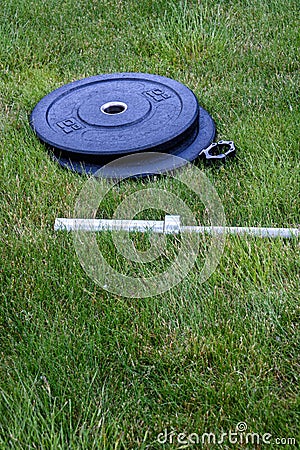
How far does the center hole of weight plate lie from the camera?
11.5 feet

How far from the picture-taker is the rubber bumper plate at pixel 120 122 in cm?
315

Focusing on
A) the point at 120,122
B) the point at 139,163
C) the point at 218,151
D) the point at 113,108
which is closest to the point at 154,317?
the point at 139,163

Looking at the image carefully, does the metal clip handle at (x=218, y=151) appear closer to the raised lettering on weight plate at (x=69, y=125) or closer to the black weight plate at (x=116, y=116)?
the black weight plate at (x=116, y=116)

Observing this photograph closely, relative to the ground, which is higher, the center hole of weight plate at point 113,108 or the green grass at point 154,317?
the center hole of weight plate at point 113,108

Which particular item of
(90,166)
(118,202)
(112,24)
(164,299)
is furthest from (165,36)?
(164,299)

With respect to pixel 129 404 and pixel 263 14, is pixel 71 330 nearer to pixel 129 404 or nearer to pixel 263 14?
pixel 129 404

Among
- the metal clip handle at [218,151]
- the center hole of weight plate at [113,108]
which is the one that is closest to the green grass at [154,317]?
the metal clip handle at [218,151]

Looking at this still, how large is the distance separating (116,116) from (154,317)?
1.47 metres

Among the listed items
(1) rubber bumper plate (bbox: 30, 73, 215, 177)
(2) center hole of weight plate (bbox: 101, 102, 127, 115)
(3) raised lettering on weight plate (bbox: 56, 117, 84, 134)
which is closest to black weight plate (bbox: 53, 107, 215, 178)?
(1) rubber bumper plate (bbox: 30, 73, 215, 177)

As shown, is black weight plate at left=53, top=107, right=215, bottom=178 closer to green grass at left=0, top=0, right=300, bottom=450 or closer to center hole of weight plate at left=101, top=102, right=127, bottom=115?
green grass at left=0, top=0, right=300, bottom=450

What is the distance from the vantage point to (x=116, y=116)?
11.1ft

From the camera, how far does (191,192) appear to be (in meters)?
2.97

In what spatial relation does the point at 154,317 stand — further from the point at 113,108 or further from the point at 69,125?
the point at 113,108

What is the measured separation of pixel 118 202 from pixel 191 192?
360 millimetres
